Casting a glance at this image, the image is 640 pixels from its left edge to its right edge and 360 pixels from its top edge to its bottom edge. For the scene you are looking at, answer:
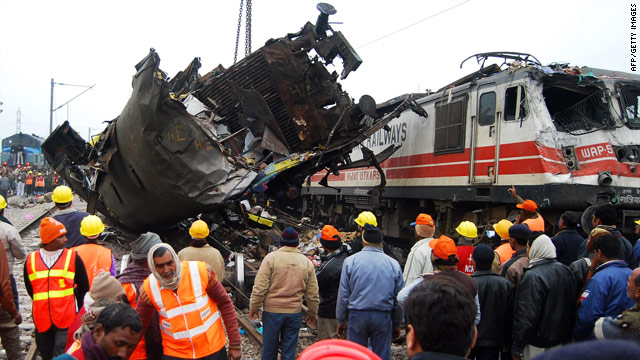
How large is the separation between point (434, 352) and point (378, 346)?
2.51 meters

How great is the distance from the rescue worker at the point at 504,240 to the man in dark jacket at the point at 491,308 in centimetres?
117

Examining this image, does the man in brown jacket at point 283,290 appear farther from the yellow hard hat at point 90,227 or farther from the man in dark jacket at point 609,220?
the man in dark jacket at point 609,220

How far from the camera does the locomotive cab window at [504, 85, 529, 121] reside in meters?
7.12

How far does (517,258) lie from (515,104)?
3927 millimetres

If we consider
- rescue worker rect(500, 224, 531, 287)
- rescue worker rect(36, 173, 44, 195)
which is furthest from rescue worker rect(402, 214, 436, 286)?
rescue worker rect(36, 173, 44, 195)

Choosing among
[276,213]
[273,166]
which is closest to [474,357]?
[273,166]

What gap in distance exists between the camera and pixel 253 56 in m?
7.93

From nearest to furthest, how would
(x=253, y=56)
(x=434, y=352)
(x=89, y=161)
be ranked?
(x=434, y=352), (x=253, y=56), (x=89, y=161)

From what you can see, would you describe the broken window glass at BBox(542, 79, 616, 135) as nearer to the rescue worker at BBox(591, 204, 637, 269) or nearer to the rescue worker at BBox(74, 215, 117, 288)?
the rescue worker at BBox(591, 204, 637, 269)

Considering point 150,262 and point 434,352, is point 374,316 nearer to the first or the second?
point 150,262

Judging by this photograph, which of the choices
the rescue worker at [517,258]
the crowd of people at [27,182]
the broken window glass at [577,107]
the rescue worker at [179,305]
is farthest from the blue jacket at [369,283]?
the crowd of people at [27,182]

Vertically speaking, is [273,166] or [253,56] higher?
[253,56]

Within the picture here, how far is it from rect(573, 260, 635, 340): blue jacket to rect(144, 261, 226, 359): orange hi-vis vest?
8.66 ft

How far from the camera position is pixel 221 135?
8.43 metres
